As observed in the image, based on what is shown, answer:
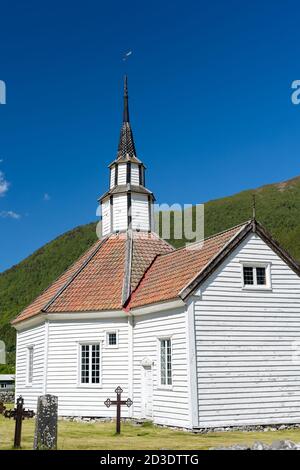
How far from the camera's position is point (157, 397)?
19.6m

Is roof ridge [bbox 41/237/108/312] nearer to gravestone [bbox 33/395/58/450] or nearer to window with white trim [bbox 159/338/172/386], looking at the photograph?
window with white trim [bbox 159/338/172/386]

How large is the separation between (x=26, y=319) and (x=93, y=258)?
4235mm

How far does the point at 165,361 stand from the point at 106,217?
11.3 metres

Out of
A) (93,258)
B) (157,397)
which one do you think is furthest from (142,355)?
(93,258)

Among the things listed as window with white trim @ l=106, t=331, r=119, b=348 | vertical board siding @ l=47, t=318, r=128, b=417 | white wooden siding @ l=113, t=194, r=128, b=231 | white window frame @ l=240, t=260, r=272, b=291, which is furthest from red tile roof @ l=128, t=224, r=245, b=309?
white wooden siding @ l=113, t=194, r=128, b=231

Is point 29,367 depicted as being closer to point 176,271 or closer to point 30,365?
point 30,365

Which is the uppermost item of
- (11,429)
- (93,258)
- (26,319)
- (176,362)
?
(93,258)

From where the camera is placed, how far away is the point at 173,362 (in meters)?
18.7

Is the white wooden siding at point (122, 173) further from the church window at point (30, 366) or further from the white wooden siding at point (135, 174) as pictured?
the church window at point (30, 366)

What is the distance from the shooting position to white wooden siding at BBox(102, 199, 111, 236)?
2867 cm
